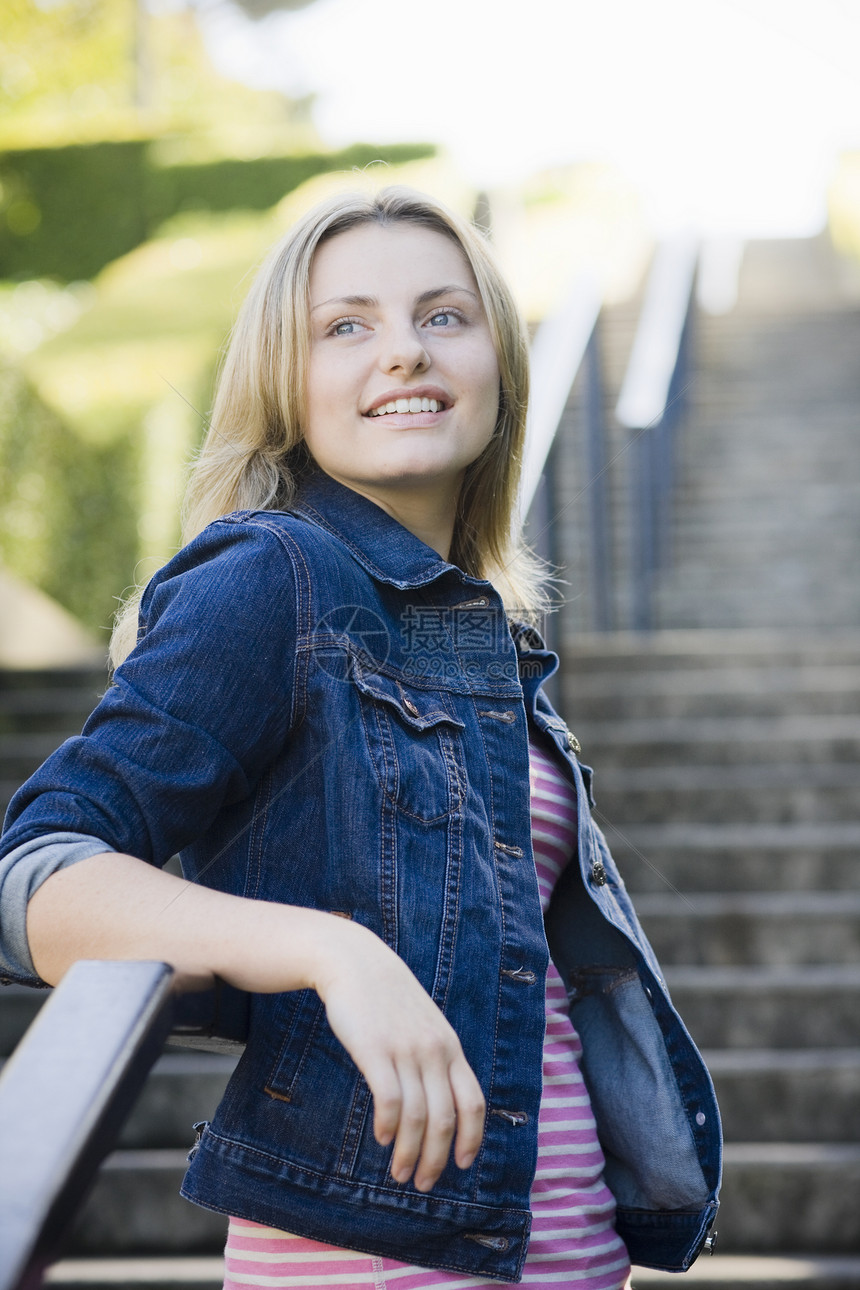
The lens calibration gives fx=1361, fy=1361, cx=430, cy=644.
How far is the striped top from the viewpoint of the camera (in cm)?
102

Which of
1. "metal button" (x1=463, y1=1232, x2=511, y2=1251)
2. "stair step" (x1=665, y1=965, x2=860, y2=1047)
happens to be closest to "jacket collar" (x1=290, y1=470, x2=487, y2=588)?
"metal button" (x1=463, y1=1232, x2=511, y2=1251)

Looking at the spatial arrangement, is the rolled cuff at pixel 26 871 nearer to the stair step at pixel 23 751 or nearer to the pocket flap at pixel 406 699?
the pocket flap at pixel 406 699

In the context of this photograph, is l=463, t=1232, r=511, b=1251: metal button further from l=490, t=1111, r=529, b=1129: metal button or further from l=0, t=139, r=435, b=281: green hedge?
l=0, t=139, r=435, b=281: green hedge

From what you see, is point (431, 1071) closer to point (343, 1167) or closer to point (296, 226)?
point (343, 1167)

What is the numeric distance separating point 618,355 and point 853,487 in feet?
7.39

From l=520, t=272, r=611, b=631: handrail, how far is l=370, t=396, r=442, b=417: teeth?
0.71 metres

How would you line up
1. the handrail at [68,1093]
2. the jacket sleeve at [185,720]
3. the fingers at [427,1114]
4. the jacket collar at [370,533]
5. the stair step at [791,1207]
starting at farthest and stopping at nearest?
the stair step at [791,1207] → the jacket collar at [370,533] → the jacket sleeve at [185,720] → the fingers at [427,1114] → the handrail at [68,1093]

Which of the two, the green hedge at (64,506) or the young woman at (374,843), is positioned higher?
the green hedge at (64,506)

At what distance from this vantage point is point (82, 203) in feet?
38.3

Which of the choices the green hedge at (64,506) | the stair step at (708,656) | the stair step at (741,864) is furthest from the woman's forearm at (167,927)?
the green hedge at (64,506)

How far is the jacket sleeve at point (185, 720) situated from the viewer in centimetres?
90

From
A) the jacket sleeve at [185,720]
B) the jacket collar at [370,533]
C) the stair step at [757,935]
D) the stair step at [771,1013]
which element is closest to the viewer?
the jacket sleeve at [185,720]

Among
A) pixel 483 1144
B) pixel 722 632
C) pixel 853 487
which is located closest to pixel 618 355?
pixel 853 487

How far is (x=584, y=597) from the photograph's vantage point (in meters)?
5.06
